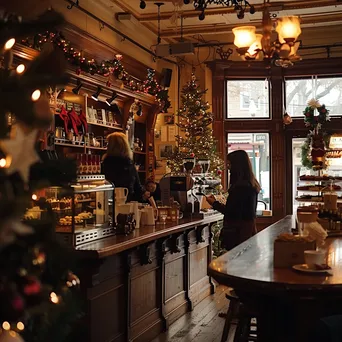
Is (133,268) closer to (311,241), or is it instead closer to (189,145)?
(311,241)

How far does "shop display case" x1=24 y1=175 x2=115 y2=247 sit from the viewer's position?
144 inches

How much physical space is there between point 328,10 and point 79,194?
6650 mm

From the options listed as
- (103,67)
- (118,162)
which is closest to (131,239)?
(118,162)

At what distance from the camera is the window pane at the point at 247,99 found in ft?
35.0

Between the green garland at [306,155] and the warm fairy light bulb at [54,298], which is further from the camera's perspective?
the green garland at [306,155]

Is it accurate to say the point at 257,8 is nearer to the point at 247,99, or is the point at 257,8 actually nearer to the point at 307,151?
the point at 247,99

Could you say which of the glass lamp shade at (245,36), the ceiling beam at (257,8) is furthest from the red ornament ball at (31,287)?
the ceiling beam at (257,8)

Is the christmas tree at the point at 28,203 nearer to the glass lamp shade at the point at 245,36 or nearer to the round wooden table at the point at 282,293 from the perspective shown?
the round wooden table at the point at 282,293

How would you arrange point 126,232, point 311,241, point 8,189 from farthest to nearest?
point 126,232 < point 311,241 < point 8,189

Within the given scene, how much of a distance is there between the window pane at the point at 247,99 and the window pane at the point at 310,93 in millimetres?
443

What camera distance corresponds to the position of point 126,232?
14.4ft

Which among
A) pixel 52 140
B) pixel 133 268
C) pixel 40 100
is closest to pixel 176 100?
pixel 52 140

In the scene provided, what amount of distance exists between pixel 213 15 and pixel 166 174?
3252mm

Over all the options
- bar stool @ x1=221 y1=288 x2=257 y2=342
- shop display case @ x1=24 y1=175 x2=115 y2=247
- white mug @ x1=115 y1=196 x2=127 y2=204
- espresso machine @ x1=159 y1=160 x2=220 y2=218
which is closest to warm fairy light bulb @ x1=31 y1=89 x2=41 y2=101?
shop display case @ x1=24 y1=175 x2=115 y2=247
